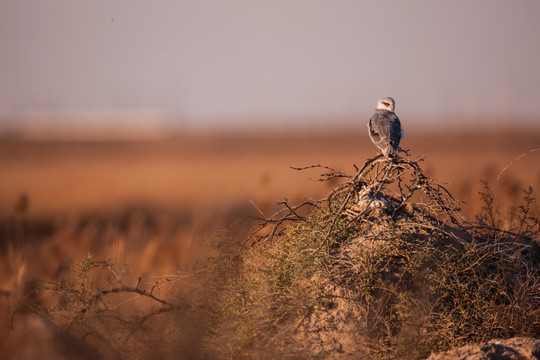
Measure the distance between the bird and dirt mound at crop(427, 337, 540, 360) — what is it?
1633mm

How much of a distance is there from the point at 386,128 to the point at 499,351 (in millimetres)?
2398

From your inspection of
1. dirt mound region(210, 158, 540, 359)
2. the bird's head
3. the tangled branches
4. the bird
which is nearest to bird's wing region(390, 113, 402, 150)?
the bird

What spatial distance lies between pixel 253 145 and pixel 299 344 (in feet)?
149

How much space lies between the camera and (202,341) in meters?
3.79

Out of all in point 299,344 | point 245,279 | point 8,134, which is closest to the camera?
point 299,344

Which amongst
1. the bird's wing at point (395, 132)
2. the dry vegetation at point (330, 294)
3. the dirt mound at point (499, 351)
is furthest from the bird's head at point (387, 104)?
the dirt mound at point (499, 351)

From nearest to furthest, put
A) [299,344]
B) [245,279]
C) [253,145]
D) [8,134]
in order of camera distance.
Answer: [299,344], [245,279], [253,145], [8,134]

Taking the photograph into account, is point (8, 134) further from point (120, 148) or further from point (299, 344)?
point (299, 344)

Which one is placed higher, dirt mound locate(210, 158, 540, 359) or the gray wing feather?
the gray wing feather

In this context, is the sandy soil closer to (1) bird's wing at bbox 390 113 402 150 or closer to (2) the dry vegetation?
(1) bird's wing at bbox 390 113 402 150

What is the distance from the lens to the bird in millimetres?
4808

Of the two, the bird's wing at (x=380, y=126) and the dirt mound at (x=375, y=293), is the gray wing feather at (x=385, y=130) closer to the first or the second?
the bird's wing at (x=380, y=126)

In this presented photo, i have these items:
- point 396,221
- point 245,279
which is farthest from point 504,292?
point 245,279

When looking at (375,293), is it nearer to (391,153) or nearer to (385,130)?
(391,153)
